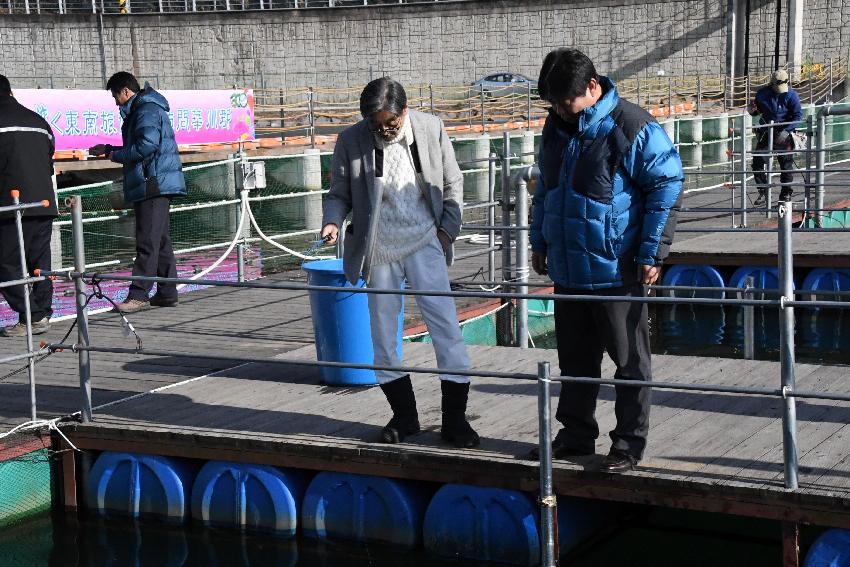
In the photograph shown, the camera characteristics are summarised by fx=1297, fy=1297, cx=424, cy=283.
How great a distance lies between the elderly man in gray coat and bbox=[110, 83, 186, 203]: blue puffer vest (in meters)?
3.82

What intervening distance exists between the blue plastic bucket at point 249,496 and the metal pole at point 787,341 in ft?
8.07

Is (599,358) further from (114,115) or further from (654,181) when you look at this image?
(114,115)

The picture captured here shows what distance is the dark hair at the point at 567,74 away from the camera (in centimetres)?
516

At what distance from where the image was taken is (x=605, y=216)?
5.24 m

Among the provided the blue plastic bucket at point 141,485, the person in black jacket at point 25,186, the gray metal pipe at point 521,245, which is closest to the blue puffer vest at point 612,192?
the blue plastic bucket at point 141,485

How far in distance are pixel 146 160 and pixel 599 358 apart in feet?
16.9

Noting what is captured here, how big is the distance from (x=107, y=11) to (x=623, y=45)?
827 inches

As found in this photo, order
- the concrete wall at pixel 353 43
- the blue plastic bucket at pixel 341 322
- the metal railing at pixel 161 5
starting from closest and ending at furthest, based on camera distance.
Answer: the blue plastic bucket at pixel 341 322 → the concrete wall at pixel 353 43 → the metal railing at pixel 161 5

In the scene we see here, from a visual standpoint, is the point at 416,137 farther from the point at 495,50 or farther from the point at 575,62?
the point at 495,50

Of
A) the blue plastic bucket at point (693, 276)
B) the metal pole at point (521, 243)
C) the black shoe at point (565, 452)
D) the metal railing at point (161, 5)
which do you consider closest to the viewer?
the black shoe at point (565, 452)

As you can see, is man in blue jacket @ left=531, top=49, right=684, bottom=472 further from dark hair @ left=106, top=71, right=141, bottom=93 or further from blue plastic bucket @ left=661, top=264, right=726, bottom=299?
blue plastic bucket @ left=661, top=264, right=726, bottom=299

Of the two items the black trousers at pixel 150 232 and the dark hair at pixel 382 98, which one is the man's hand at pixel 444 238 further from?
the black trousers at pixel 150 232

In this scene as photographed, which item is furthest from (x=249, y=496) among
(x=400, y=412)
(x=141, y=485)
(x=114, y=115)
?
(x=114, y=115)

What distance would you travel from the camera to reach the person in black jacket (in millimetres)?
8852
